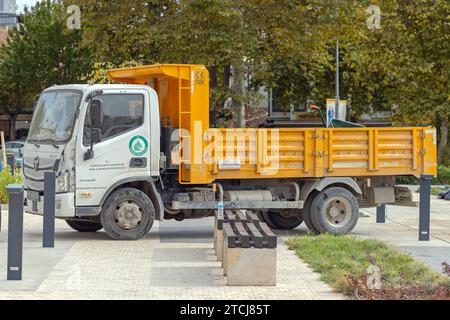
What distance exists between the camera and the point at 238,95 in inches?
1254

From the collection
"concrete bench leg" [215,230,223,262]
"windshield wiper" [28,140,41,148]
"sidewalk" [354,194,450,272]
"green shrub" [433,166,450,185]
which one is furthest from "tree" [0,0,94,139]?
"concrete bench leg" [215,230,223,262]

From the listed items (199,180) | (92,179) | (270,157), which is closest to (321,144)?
(270,157)

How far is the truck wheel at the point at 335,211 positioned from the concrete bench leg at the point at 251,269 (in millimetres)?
5987

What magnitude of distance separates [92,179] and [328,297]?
6540 mm

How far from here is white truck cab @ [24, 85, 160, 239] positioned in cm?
1596

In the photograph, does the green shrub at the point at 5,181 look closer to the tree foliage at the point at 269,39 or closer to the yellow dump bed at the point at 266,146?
the yellow dump bed at the point at 266,146

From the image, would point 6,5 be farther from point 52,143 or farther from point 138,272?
point 138,272

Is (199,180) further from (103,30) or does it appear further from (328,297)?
(103,30)

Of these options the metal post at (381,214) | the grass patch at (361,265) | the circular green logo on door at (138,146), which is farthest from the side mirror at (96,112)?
the metal post at (381,214)

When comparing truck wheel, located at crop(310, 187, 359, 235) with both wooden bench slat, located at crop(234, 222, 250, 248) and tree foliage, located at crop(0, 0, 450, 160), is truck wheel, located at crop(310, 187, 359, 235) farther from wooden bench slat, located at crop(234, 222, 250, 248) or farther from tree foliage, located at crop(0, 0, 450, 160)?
tree foliage, located at crop(0, 0, 450, 160)

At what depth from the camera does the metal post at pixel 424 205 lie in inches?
653

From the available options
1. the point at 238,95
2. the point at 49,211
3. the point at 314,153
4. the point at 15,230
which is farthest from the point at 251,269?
the point at 238,95

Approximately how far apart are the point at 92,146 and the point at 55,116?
0.94 m

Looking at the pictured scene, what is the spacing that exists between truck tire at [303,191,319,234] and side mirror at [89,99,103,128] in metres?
3.97
